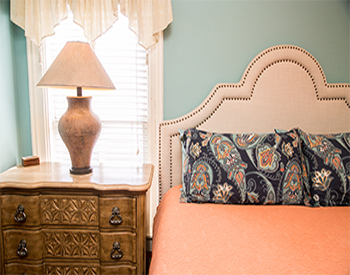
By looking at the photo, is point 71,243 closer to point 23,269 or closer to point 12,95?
point 23,269

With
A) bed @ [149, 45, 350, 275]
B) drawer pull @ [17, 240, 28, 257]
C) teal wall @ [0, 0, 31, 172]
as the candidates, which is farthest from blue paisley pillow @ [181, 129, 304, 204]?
teal wall @ [0, 0, 31, 172]

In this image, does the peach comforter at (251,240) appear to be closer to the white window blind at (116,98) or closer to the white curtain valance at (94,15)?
the white window blind at (116,98)

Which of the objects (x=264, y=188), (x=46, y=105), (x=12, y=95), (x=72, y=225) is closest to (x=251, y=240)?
(x=264, y=188)

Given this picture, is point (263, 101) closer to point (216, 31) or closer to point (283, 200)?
point (216, 31)

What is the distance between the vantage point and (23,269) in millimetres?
1638

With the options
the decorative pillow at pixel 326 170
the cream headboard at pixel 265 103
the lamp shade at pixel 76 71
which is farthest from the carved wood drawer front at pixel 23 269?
the decorative pillow at pixel 326 170

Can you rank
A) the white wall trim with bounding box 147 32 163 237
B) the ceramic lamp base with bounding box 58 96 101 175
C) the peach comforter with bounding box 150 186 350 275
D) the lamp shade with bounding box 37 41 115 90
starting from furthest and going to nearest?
the white wall trim with bounding box 147 32 163 237, the ceramic lamp base with bounding box 58 96 101 175, the lamp shade with bounding box 37 41 115 90, the peach comforter with bounding box 150 186 350 275

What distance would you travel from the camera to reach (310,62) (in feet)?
6.52

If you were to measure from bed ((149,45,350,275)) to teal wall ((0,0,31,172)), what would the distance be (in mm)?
1059

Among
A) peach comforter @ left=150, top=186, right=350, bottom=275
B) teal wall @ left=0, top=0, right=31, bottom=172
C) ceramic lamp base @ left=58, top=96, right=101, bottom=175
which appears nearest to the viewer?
peach comforter @ left=150, top=186, right=350, bottom=275

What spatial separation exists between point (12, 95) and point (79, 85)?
790 millimetres

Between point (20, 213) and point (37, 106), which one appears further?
point (37, 106)

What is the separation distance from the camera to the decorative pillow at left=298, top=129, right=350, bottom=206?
1.59m

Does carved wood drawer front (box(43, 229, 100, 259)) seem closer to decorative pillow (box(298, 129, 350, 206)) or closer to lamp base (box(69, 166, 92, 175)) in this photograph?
lamp base (box(69, 166, 92, 175))
